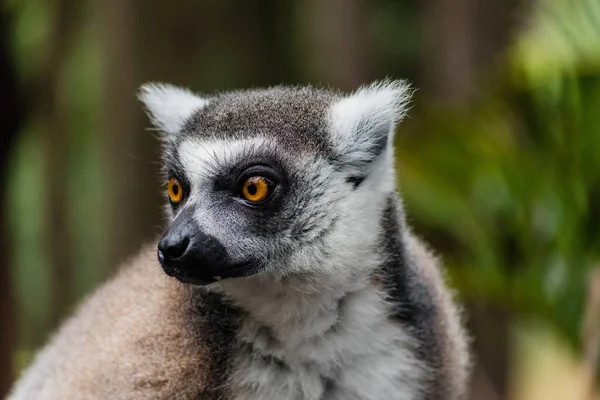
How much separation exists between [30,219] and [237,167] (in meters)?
13.1

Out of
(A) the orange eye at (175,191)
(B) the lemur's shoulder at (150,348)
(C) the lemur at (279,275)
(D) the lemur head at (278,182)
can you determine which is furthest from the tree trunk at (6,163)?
(A) the orange eye at (175,191)

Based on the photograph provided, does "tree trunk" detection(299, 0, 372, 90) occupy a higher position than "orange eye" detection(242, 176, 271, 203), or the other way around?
"tree trunk" detection(299, 0, 372, 90)

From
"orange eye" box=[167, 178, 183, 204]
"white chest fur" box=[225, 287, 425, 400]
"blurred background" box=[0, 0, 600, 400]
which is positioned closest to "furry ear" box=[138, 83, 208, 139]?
"orange eye" box=[167, 178, 183, 204]

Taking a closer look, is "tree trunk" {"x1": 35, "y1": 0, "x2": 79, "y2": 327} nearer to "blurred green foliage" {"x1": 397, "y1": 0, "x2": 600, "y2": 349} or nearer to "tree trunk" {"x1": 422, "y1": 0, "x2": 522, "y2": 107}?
"tree trunk" {"x1": 422, "y1": 0, "x2": 522, "y2": 107}

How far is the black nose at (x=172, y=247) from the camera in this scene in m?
2.95

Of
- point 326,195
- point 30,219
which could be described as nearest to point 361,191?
point 326,195

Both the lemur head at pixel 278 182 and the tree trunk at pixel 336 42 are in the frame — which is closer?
the lemur head at pixel 278 182

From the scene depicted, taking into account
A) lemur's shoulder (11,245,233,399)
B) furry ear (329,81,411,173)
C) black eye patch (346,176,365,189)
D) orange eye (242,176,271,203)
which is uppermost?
furry ear (329,81,411,173)

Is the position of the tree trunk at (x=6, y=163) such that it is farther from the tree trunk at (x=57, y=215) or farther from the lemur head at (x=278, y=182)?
the tree trunk at (x=57, y=215)

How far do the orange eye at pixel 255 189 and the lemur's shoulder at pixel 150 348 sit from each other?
0.54 m

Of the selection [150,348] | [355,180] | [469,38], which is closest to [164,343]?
[150,348]

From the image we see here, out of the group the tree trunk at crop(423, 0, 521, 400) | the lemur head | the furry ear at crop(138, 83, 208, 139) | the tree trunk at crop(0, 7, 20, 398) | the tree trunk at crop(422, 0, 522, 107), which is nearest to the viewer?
the lemur head

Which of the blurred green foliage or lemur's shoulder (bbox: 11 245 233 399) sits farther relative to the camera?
the blurred green foliage

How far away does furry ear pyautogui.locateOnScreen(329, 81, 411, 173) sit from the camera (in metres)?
3.48
